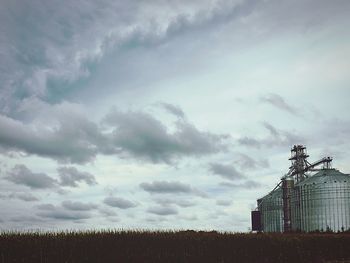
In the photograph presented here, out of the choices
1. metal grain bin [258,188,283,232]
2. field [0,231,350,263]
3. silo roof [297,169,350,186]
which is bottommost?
field [0,231,350,263]

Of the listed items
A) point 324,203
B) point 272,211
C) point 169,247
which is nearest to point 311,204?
point 324,203

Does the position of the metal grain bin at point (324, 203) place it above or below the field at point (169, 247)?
above

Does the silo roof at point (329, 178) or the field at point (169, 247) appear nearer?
the field at point (169, 247)

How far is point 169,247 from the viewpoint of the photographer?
122 feet

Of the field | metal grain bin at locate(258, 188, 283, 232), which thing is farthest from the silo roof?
the field

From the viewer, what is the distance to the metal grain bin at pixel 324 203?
70688 mm

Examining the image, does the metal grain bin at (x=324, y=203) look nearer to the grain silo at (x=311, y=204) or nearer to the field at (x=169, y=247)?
the grain silo at (x=311, y=204)

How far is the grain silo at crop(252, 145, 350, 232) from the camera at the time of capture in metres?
70.8

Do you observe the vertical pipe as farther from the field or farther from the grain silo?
the field

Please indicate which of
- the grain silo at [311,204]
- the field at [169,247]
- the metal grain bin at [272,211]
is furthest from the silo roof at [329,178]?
the field at [169,247]

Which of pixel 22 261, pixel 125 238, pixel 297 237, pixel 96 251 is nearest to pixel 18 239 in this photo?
pixel 22 261

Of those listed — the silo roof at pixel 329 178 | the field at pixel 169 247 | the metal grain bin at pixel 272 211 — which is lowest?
the field at pixel 169 247

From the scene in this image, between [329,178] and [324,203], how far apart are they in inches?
168

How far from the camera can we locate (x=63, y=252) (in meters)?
33.1
